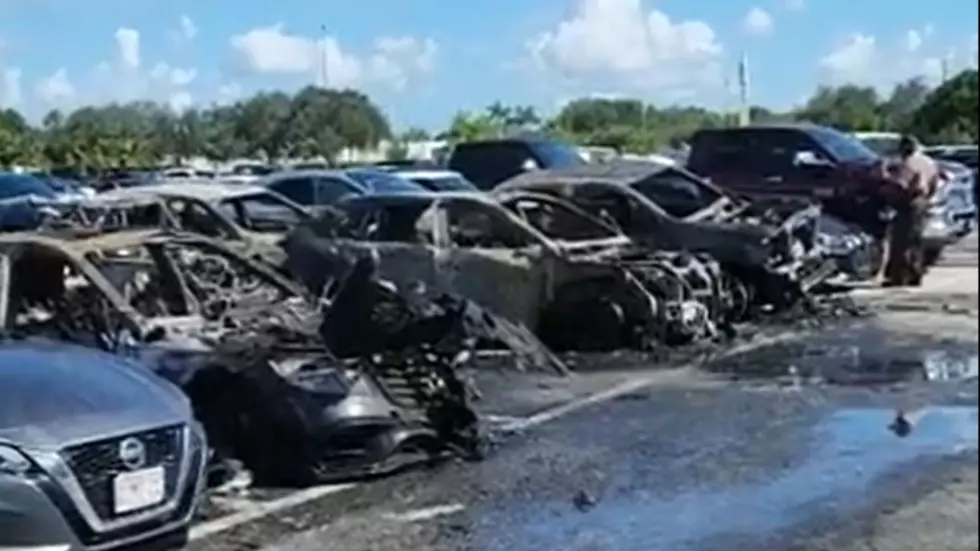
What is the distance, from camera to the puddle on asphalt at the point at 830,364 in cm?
1173

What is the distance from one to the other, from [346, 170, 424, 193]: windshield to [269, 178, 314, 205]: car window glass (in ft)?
2.22

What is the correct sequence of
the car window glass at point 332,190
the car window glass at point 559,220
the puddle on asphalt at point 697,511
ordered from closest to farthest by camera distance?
the puddle on asphalt at point 697,511
the car window glass at point 559,220
the car window glass at point 332,190

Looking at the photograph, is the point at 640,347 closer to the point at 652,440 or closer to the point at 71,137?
the point at 652,440

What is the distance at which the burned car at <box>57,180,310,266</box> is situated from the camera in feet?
44.2

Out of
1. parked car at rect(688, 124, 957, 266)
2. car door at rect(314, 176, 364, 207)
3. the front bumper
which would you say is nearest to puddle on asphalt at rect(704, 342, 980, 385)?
parked car at rect(688, 124, 957, 266)

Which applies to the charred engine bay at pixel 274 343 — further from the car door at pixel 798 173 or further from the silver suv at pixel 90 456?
the car door at pixel 798 173

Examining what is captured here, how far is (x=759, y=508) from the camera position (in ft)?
24.2

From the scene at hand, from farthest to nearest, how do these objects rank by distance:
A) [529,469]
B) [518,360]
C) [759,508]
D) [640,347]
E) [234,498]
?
[640,347] → [518,360] → [529,469] → [234,498] → [759,508]

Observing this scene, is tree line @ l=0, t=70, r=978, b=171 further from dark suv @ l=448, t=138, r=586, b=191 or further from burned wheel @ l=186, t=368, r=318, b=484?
dark suv @ l=448, t=138, r=586, b=191

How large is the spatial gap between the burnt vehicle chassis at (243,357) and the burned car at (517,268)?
13.8 feet

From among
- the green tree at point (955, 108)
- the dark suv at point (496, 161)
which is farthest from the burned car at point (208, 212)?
the green tree at point (955, 108)

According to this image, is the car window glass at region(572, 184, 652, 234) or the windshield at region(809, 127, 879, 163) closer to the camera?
the windshield at region(809, 127, 879, 163)

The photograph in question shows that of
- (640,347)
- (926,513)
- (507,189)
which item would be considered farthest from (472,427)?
(507,189)

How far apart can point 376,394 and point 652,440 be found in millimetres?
1780
